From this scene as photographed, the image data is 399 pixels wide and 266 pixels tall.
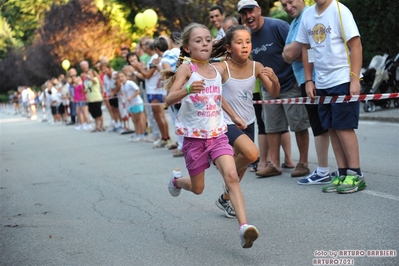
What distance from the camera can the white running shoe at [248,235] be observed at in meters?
4.51

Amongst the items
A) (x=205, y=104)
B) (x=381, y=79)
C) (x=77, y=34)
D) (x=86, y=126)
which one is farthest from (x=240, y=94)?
(x=77, y=34)

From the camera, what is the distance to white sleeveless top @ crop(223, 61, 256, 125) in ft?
20.1

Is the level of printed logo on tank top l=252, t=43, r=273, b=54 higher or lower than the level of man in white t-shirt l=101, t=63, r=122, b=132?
higher

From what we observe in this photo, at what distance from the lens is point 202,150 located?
5438 mm

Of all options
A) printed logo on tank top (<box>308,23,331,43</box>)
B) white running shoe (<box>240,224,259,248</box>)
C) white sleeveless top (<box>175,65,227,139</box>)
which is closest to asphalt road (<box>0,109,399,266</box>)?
white running shoe (<box>240,224,259,248</box>)

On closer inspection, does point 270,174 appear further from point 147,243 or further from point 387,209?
point 147,243

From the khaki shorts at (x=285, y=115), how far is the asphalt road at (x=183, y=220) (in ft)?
2.02

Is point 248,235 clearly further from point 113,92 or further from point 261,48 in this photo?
point 113,92

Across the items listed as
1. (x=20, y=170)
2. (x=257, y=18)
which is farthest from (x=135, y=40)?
(x=257, y=18)

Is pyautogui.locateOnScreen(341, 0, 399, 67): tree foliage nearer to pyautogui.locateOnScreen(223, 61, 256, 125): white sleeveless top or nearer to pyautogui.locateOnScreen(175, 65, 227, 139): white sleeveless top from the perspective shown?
pyautogui.locateOnScreen(223, 61, 256, 125): white sleeveless top

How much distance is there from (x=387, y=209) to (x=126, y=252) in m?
2.26

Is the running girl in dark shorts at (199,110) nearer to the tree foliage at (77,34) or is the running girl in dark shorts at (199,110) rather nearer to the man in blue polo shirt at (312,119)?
the man in blue polo shirt at (312,119)

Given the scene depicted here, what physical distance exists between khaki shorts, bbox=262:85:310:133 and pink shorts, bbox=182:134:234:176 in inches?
104

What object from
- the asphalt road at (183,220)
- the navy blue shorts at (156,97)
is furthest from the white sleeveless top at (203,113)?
the navy blue shorts at (156,97)
